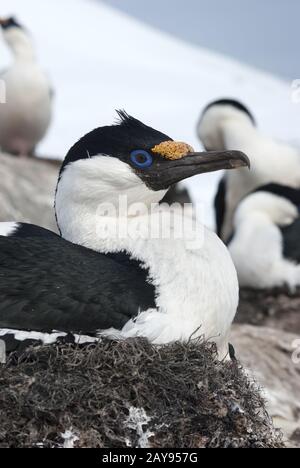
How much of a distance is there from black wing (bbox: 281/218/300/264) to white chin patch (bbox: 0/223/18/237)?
18.0 feet

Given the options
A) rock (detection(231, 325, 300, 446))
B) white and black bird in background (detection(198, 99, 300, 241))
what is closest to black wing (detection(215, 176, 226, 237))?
white and black bird in background (detection(198, 99, 300, 241))

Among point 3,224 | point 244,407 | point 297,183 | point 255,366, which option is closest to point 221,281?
point 244,407

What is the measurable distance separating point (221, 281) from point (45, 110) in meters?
8.38

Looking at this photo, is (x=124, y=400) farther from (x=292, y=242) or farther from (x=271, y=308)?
(x=292, y=242)

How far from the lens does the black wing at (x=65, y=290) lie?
409 cm

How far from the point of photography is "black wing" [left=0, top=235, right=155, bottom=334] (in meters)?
4.09

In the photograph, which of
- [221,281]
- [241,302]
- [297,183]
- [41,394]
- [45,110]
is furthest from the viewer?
[45,110]

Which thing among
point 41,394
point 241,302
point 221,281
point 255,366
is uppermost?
point 221,281

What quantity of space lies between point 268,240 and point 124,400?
20.5ft

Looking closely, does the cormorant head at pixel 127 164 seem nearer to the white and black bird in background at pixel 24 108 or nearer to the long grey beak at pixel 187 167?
the long grey beak at pixel 187 167

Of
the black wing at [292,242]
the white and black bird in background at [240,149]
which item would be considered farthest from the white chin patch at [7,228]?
the white and black bird in background at [240,149]

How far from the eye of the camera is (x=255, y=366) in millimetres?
6719

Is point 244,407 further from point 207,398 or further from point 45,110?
point 45,110

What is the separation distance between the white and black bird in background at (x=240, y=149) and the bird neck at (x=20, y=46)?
219cm
